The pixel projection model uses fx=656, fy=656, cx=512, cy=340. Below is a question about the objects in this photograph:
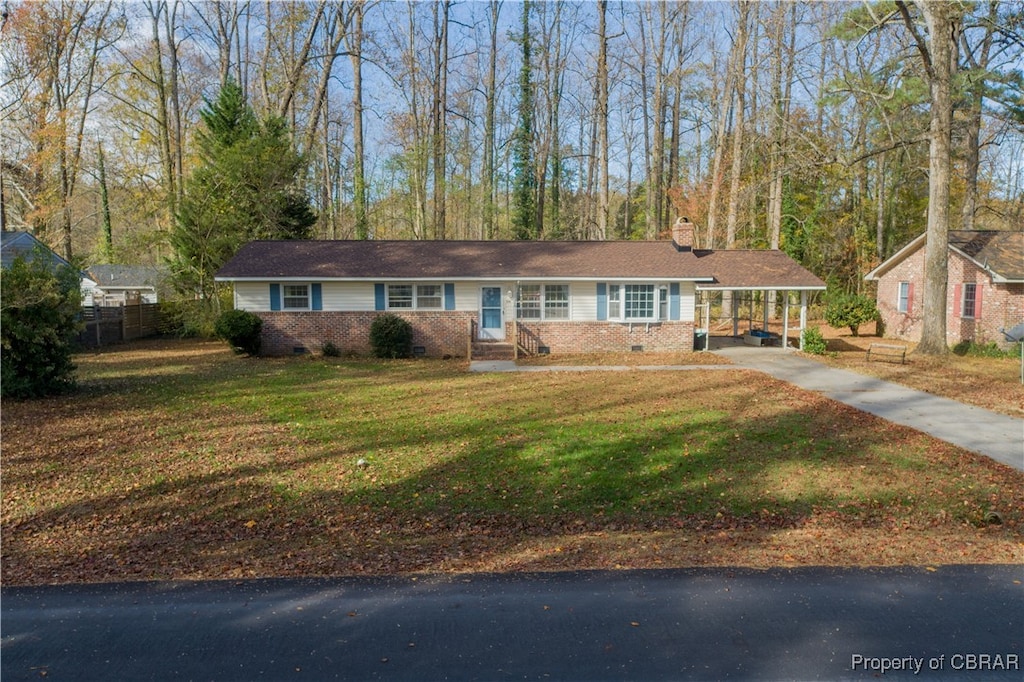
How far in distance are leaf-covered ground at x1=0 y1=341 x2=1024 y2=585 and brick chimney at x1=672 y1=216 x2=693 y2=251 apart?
10228mm

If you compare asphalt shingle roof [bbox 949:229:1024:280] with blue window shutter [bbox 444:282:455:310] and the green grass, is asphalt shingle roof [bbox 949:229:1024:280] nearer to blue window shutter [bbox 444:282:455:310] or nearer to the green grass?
the green grass

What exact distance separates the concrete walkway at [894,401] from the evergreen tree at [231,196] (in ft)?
41.9

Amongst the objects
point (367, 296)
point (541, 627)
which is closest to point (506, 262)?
point (367, 296)

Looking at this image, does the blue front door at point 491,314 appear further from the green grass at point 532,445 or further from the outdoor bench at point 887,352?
the outdoor bench at point 887,352

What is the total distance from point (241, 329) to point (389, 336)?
13.9ft

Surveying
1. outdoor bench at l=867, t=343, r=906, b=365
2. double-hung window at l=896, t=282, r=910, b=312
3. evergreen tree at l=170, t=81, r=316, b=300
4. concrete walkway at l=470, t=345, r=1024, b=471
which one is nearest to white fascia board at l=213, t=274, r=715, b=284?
concrete walkway at l=470, t=345, r=1024, b=471

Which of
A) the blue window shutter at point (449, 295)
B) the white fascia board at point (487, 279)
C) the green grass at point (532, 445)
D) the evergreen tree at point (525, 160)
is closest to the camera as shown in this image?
the green grass at point (532, 445)

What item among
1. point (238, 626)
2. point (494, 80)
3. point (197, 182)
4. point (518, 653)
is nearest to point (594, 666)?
point (518, 653)

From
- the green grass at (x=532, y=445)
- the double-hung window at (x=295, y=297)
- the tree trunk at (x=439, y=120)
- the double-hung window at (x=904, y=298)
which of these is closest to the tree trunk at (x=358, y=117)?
the tree trunk at (x=439, y=120)

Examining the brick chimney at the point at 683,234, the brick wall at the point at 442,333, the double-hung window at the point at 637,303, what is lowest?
the brick wall at the point at 442,333

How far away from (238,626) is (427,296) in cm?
1631

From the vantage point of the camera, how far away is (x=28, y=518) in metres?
6.89

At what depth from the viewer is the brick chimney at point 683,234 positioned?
22.6 m

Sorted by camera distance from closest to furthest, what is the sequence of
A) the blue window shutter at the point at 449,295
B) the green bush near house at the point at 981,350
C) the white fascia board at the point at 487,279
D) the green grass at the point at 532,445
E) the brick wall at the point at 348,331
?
the green grass at the point at 532,445 < the white fascia board at the point at 487,279 < the brick wall at the point at 348,331 < the blue window shutter at the point at 449,295 < the green bush near house at the point at 981,350
